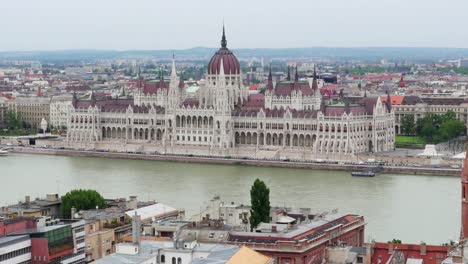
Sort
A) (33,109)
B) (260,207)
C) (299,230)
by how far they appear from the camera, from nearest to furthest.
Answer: (299,230) → (260,207) → (33,109)

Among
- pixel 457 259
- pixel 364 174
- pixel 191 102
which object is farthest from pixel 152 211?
pixel 191 102

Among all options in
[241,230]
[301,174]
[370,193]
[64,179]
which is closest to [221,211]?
[241,230]

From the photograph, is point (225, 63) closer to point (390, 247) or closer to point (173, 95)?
point (173, 95)

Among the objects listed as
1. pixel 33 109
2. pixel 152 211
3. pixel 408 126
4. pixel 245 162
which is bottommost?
pixel 245 162

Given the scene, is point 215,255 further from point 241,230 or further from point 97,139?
point 97,139

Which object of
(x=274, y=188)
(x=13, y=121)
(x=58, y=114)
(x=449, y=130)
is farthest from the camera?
(x=58, y=114)

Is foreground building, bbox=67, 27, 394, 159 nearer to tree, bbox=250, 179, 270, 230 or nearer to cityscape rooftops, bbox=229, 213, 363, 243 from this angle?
tree, bbox=250, 179, 270, 230
